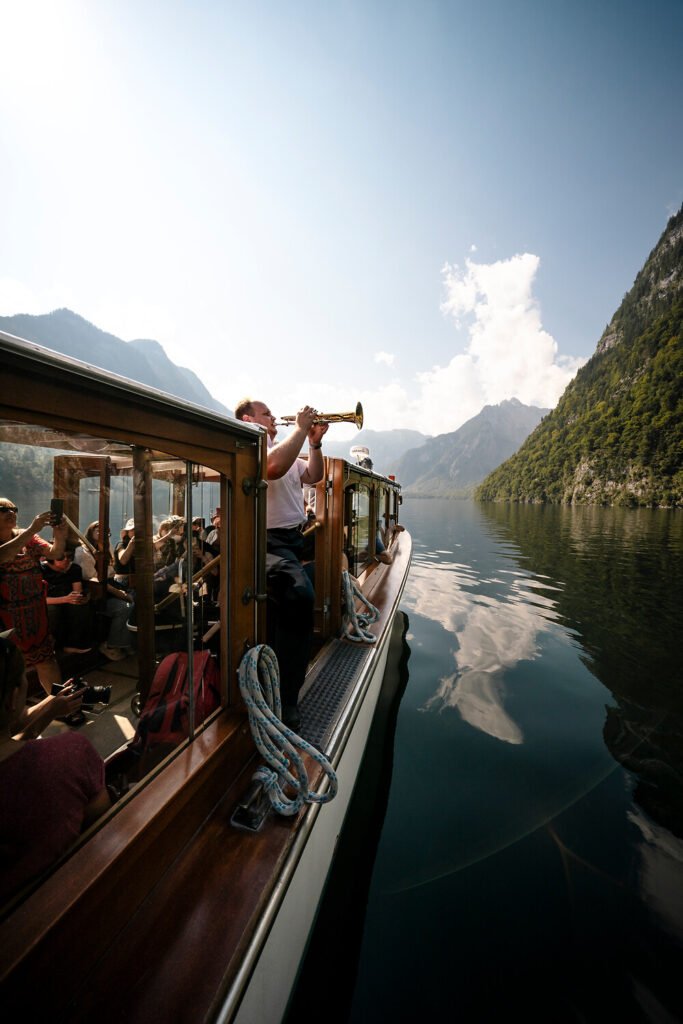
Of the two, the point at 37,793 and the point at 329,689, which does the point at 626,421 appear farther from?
the point at 37,793

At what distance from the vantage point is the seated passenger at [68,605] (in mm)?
2275

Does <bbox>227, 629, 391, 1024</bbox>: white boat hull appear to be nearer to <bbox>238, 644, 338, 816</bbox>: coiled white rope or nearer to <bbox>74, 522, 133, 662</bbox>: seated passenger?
<bbox>238, 644, 338, 816</bbox>: coiled white rope

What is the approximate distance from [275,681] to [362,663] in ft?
5.86

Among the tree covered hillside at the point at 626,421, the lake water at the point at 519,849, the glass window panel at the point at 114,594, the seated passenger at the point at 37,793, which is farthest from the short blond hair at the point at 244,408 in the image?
the tree covered hillside at the point at 626,421

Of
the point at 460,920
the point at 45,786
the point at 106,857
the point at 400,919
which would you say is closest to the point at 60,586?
the point at 45,786

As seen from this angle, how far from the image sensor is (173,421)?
1.64 m

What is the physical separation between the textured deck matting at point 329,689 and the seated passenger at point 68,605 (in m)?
1.52

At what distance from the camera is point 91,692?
7.11 feet

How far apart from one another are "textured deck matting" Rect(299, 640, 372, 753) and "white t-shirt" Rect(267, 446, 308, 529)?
1.42 m

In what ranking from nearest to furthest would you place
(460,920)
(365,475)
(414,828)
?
(460,920) < (414,828) < (365,475)

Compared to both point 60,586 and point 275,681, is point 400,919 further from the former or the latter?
point 60,586

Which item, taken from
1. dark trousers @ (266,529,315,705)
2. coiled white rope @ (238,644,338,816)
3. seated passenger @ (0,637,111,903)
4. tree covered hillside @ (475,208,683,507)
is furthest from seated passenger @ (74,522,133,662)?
tree covered hillside @ (475,208,683,507)

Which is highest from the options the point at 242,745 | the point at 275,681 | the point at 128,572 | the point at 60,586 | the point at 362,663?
the point at 128,572

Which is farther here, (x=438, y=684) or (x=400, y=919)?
(x=438, y=684)
